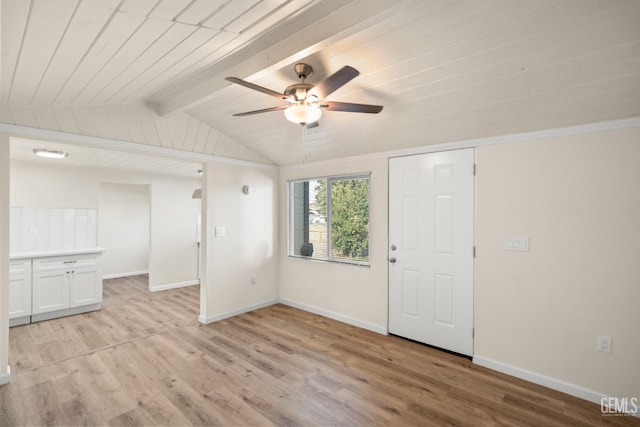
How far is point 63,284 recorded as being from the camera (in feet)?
13.9

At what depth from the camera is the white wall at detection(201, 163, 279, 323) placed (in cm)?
409

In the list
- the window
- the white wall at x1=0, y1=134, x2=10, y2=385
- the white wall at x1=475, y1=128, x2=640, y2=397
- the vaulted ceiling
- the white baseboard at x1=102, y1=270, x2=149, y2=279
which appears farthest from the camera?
the white baseboard at x1=102, y1=270, x2=149, y2=279

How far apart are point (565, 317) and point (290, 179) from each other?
3.62m

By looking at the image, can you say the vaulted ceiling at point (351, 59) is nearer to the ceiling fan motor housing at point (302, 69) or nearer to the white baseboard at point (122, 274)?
the ceiling fan motor housing at point (302, 69)

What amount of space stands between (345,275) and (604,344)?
8.35 feet

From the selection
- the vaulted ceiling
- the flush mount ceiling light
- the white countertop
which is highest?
the vaulted ceiling

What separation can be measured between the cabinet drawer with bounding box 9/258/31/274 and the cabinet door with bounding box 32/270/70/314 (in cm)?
12

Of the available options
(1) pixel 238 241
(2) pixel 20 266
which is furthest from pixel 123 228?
(1) pixel 238 241

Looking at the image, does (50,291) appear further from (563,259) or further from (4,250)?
(563,259)

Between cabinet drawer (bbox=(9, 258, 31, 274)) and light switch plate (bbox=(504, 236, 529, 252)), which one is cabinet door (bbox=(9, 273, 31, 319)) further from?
light switch plate (bbox=(504, 236, 529, 252))

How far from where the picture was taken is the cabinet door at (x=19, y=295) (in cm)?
386

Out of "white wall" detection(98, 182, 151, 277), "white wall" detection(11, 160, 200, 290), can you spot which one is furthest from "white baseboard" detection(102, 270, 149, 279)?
"white wall" detection(11, 160, 200, 290)

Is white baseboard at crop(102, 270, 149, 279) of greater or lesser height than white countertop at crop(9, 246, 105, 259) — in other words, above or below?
below

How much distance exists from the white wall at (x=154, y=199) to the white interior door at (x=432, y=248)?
4366mm
